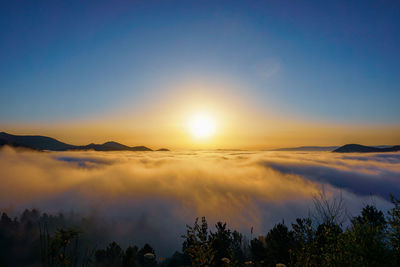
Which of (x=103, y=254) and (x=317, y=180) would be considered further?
(x=317, y=180)

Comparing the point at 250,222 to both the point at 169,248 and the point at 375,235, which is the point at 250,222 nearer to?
the point at 169,248

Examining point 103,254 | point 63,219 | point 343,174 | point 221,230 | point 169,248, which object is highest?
point 221,230

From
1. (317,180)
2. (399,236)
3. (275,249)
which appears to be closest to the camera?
(399,236)

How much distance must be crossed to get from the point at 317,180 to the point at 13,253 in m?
226

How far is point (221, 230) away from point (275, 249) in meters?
10.0

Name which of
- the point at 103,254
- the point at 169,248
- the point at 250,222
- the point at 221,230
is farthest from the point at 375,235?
the point at 250,222

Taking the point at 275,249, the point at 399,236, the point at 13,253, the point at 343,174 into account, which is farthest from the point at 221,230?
the point at 343,174

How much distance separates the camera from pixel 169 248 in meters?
172

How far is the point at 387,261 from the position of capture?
7.58 m

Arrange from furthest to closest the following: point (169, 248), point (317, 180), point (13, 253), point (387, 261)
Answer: point (317, 180) → point (169, 248) → point (13, 253) → point (387, 261)

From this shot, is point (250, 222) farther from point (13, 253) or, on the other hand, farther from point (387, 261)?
point (387, 261)

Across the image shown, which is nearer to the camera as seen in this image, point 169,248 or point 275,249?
point 275,249

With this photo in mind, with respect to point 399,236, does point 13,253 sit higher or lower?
lower

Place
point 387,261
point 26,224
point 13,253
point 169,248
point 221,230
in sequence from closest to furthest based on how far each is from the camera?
1. point 387,261
2. point 221,230
3. point 13,253
4. point 26,224
5. point 169,248
